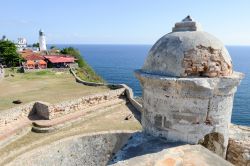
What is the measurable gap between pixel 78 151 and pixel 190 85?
10.2 meters

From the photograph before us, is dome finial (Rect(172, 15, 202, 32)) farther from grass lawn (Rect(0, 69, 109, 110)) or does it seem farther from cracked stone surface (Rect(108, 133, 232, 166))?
grass lawn (Rect(0, 69, 109, 110))

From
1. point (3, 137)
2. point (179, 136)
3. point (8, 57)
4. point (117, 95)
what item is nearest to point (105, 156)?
point (3, 137)

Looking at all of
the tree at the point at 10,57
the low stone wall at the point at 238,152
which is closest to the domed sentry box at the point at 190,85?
the low stone wall at the point at 238,152

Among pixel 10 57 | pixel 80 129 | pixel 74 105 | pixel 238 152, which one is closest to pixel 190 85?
pixel 238 152

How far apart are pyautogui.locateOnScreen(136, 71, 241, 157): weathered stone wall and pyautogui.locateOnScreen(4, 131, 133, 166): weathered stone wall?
29.1 feet

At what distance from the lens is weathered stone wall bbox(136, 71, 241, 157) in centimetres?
454

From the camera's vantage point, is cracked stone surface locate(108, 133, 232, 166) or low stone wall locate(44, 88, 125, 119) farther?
low stone wall locate(44, 88, 125, 119)

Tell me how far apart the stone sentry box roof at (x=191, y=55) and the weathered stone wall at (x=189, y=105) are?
205mm

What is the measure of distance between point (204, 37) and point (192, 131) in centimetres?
165

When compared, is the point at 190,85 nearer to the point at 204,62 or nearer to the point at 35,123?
the point at 204,62

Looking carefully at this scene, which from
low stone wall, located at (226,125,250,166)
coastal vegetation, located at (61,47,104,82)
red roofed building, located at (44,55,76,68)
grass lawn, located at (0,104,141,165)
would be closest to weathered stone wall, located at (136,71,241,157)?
low stone wall, located at (226,125,250,166)

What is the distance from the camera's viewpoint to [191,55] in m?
4.64

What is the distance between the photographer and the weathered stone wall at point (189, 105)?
454 centimetres

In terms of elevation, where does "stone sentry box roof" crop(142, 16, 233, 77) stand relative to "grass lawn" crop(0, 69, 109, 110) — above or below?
above
